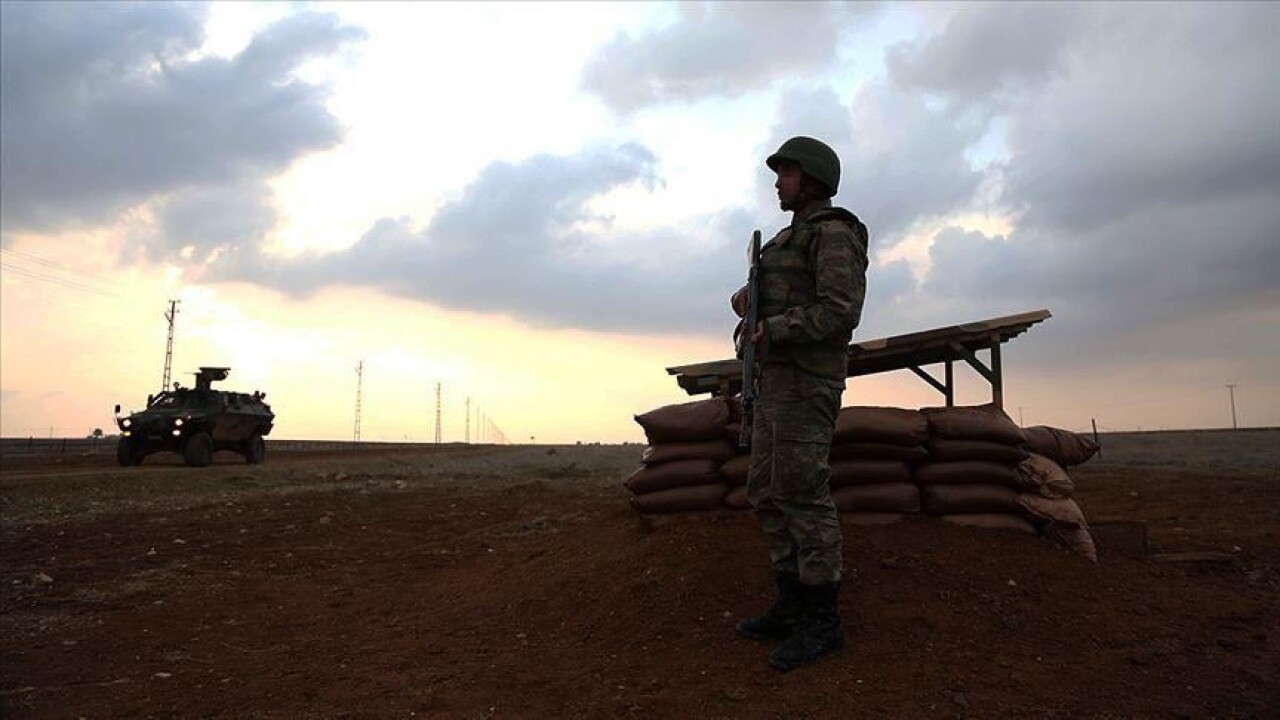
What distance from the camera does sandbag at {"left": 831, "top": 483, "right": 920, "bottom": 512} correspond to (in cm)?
472

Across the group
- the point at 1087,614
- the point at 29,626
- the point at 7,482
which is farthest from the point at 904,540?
the point at 7,482

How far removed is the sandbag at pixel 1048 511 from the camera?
4.73 metres

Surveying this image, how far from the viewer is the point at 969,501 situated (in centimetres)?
476

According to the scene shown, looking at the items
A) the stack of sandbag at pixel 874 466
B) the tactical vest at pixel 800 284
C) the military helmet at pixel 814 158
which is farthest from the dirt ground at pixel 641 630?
the military helmet at pixel 814 158

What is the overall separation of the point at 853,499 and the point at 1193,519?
204 inches

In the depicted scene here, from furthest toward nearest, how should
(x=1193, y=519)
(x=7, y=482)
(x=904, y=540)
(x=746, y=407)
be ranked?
1. (x=7, y=482)
2. (x=1193, y=519)
3. (x=904, y=540)
4. (x=746, y=407)

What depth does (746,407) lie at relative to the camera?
146 inches

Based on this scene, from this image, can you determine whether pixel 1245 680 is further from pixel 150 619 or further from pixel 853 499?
pixel 150 619

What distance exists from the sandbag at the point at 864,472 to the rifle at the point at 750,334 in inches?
45.6

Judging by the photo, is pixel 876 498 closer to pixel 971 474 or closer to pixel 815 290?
pixel 971 474

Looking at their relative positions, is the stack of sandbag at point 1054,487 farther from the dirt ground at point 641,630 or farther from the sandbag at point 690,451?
the sandbag at point 690,451

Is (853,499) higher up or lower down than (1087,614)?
higher up

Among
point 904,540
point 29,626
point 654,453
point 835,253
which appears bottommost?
point 29,626

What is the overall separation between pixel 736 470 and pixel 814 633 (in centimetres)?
167
